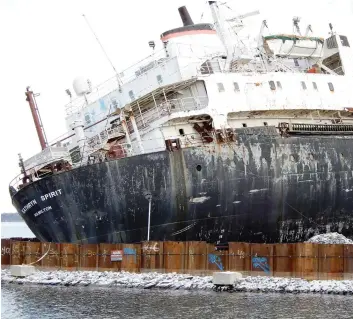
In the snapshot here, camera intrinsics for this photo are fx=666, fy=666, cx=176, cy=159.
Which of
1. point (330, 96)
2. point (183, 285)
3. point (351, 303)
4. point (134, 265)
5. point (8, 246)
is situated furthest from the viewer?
point (330, 96)

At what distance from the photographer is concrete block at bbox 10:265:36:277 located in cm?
2614

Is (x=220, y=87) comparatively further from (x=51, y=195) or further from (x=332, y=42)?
(x=332, y=42)

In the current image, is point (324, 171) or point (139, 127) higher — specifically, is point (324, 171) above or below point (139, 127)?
below

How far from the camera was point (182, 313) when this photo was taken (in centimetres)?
1688

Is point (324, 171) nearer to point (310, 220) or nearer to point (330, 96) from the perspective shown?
point (310, 220)

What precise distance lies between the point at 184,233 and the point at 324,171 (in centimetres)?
749

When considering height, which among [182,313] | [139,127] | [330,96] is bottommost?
[182,313]

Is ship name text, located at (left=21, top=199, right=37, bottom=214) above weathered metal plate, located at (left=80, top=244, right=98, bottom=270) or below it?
above

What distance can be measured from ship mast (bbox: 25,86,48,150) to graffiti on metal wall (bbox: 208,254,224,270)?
42.3ft

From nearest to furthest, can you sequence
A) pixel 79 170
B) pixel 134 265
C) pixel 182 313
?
pixel 182 313
pixel 134 265
pixel 79 170

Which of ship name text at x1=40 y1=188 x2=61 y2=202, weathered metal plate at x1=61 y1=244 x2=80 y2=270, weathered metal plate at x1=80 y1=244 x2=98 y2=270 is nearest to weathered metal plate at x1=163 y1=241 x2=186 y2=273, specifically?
weathered metal plate at x1=80 y1=244 x2=98 y2=270

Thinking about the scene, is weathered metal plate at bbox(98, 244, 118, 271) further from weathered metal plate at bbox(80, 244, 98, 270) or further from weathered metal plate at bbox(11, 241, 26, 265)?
weathered metal plate at bbox(11, 241, 26, 265)

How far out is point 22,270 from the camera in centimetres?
2620

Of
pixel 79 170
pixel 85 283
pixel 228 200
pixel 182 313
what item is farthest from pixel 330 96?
pixel 182 313
